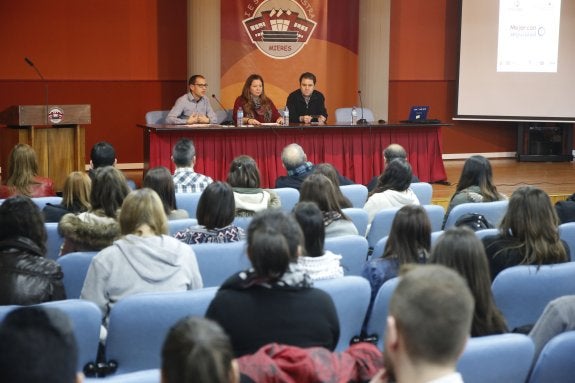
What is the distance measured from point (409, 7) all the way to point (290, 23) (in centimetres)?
186

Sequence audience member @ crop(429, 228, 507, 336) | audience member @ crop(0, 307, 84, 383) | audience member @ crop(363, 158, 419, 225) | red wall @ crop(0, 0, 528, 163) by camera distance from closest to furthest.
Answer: audience member @ crop(0, 307, 84, 383)
audience member @ crop(429, 228, 507, 336)
audience member @ crop(363, 158, 419, 225)
red wall @ crop(0, 0, 528, 163)

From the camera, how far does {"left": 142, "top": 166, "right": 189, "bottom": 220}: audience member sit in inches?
181

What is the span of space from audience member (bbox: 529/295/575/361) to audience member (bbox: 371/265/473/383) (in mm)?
1047

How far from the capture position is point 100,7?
403 inches

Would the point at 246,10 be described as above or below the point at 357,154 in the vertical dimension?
above

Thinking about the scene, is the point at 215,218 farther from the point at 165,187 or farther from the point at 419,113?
the point at 419,113

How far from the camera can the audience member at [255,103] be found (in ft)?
28.6

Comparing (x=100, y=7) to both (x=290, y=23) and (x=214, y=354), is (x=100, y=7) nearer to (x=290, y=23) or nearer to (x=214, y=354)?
(x=290, y=23)

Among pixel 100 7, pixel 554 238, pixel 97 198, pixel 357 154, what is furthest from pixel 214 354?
pixel 100 7

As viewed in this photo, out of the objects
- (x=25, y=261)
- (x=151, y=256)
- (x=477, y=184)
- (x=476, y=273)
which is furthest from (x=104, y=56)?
(x=476, y=273)

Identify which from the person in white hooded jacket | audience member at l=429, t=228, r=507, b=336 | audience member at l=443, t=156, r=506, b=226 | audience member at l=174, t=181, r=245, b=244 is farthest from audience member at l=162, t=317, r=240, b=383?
audience member at l=443, t=156, r=506, b=226

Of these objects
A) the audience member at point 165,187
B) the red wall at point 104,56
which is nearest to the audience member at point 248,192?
the audience member at point 165,187

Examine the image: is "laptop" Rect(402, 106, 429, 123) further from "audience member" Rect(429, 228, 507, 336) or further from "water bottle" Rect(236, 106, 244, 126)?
"audience member" Rect(429, 228, 507, 336)

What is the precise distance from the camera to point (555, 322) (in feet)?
8.43
